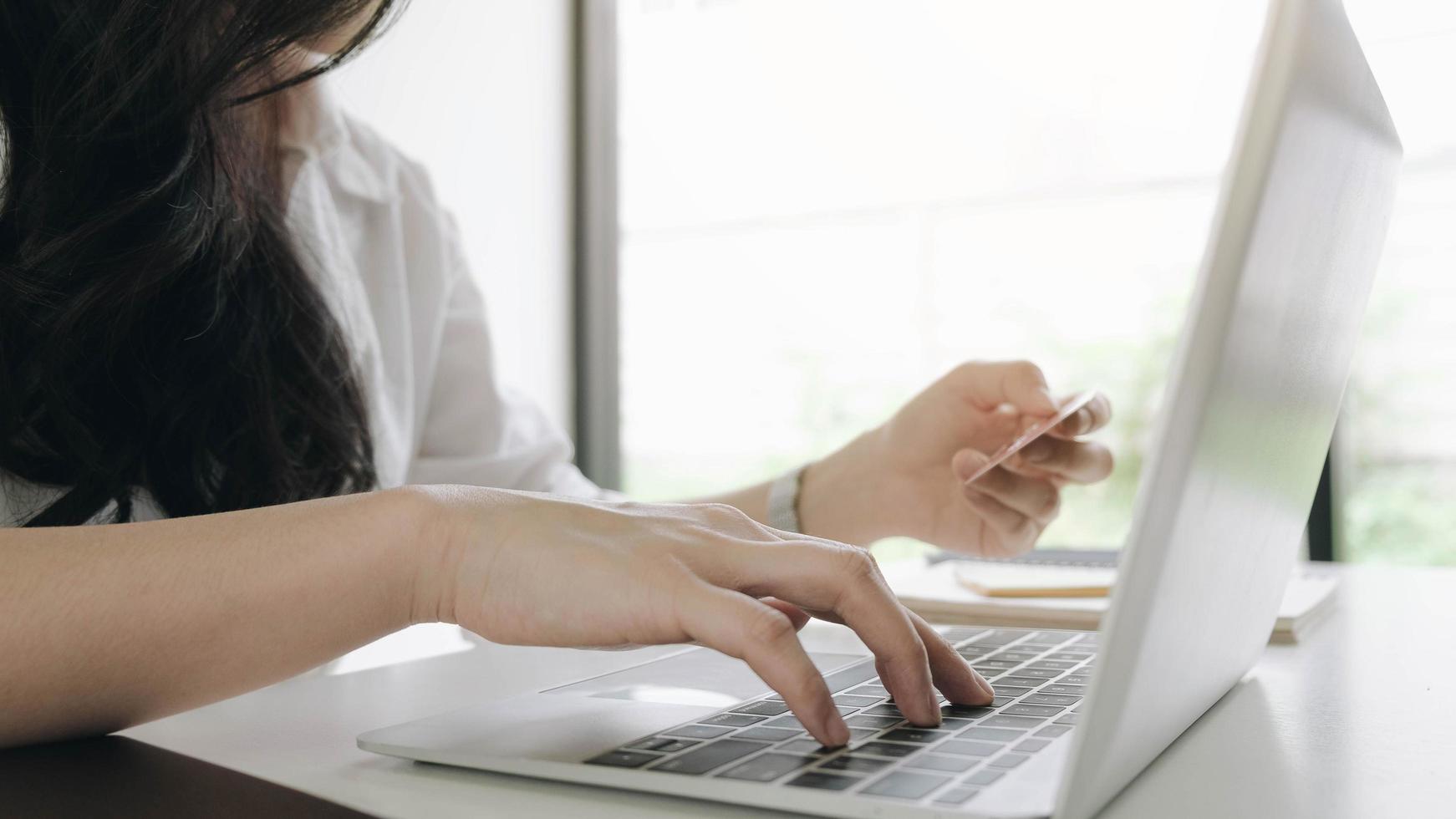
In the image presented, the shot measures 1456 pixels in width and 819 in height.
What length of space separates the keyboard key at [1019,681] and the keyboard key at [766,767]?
164 millimetres

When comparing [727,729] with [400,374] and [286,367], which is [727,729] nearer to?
[286,367]

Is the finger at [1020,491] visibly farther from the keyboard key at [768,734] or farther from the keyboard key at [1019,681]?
the keyboard key at [768,734]

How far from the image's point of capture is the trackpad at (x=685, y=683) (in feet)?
1.78

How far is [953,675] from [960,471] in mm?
428

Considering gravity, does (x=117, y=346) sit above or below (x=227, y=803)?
above

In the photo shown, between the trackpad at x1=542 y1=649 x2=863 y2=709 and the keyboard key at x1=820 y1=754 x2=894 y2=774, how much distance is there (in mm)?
112

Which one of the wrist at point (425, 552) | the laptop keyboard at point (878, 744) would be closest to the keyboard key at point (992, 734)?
the laptop keyboard at point (878, 744)

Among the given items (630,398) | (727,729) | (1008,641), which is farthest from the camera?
(630,398)

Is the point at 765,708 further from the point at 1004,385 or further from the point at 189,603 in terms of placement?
the point at 1004,385

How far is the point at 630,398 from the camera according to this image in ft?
10.2

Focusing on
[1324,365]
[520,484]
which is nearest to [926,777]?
[1324,365]

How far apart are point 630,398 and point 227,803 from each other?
271 cm

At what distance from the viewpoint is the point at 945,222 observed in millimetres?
2727

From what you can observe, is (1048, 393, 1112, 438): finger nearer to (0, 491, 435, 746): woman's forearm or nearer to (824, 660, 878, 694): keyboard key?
(824, 660, 878, 694): keyboard key
